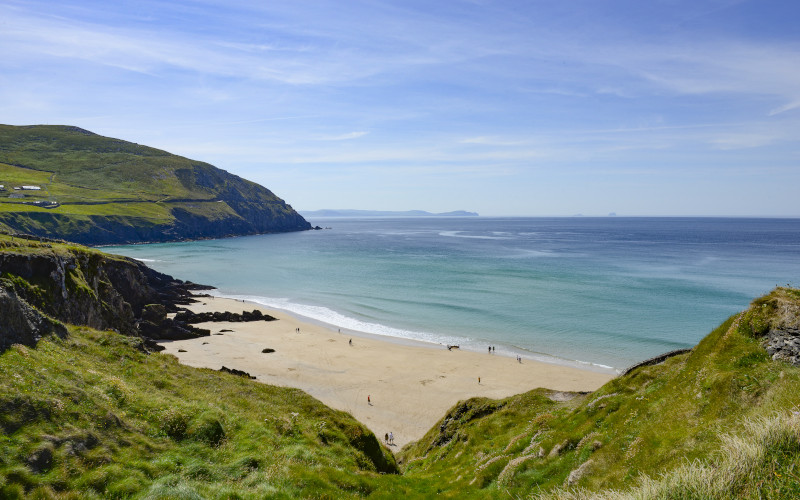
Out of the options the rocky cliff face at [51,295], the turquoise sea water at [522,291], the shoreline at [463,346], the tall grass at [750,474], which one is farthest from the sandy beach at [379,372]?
the tall grass at [750,474]

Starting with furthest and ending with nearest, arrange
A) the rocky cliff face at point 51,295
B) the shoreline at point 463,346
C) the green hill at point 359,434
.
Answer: the shoreline at point 463,346, the rocky cliff face at point 51,295, the green hill at point 359,434

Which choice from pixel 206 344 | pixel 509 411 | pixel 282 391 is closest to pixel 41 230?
pixel 206 344

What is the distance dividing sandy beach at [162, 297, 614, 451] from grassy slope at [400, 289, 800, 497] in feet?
54.6

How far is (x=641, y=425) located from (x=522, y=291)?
79.4 meters

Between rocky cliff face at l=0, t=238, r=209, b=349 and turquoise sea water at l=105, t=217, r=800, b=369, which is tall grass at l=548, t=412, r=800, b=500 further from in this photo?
turquoise sea water at l=105, t=217, r=800, b=369

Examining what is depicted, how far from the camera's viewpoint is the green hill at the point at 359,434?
1027 cm

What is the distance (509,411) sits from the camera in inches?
961

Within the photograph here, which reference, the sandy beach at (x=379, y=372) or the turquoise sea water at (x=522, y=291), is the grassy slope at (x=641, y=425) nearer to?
the sandy beach at (x=379, y=372)

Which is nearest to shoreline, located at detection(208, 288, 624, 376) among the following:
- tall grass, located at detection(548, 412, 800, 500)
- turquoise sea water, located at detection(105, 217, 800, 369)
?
turquoise sea water, located at detection(105, 217, 800, 369)

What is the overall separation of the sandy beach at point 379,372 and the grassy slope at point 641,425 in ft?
54.6

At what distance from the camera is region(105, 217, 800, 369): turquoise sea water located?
62000mm

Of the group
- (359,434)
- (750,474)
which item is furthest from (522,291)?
(750,474)

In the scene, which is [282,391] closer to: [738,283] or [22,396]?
[22,396]

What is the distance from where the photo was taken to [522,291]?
91.4m
